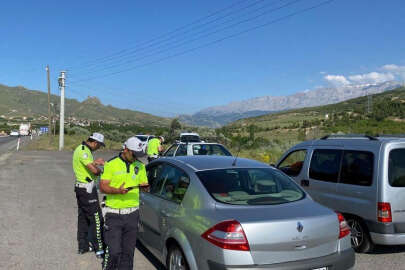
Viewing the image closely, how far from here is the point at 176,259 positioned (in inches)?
172

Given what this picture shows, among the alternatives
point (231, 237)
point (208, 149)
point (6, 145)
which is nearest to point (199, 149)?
point (208, 149)

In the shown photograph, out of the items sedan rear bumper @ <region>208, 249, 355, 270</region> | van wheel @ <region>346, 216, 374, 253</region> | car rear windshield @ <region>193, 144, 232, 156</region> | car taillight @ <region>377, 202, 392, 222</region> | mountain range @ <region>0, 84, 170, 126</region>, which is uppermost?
mountain range @ <region>0, 84, 170, 126</region>

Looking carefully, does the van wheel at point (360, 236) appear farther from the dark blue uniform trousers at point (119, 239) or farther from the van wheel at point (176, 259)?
the dark blue uniform trousers at point (119, 239)

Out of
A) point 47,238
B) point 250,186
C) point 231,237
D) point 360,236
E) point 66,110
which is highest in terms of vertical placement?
point 66,110

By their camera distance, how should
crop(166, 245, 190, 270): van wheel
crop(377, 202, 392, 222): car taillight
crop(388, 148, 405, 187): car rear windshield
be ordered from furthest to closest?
crop(388, 148, 405, 187): car rear windshield → crop(377, 202, 392, 222): car taillight → crop(166, 245, 190, 270): van wheel

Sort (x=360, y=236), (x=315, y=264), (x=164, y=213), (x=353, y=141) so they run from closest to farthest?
(x=315, y=264) → (x=164, y=213) → (x=360, y=236) → (x=353, y=141)

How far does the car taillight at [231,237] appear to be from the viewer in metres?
3.64

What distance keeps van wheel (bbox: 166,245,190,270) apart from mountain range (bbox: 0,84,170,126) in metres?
156

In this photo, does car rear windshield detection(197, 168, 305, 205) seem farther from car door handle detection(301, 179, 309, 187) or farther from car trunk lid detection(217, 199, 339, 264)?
car door handle detection(301, 179, 309, 187)

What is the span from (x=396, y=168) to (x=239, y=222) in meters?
3.03

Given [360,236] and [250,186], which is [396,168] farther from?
[250,186]

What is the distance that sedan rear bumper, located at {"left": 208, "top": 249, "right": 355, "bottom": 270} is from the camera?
3.65 m

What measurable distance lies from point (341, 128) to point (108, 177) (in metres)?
39.8

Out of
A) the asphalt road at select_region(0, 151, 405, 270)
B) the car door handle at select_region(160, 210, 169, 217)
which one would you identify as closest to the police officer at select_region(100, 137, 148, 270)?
the car door handle at select_region(160, 210, 169, 217)
